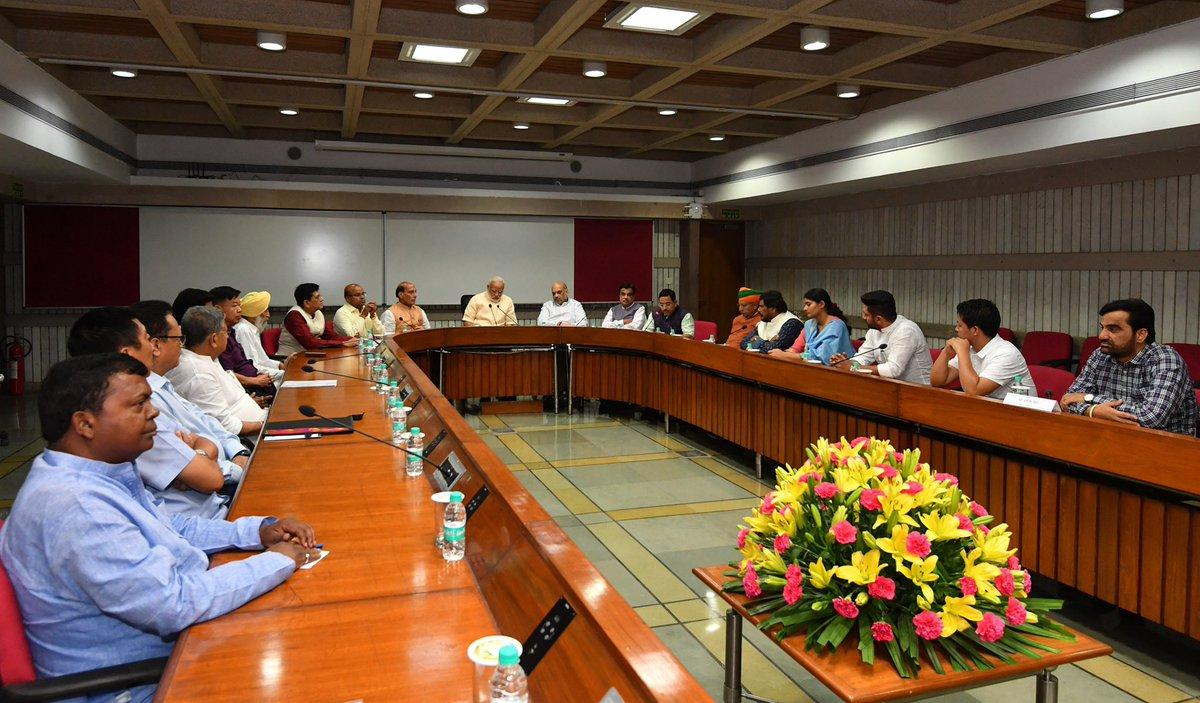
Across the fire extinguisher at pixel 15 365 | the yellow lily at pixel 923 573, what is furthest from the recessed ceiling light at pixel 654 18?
the fire extinguisher at pixel 15 365

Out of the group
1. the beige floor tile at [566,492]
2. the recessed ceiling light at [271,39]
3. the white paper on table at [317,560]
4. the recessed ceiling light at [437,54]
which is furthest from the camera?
the recessed ceiling light at [437,54]

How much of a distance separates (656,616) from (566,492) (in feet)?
6.54

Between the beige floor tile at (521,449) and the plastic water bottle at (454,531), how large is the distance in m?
4.19

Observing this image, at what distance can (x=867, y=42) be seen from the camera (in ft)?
20.2

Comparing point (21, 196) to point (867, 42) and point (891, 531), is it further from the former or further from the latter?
point (891, 531)

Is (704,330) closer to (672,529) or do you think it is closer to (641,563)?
(672,529)

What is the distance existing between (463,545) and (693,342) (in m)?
4.98

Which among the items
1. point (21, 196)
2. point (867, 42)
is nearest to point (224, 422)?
point (867, 42)

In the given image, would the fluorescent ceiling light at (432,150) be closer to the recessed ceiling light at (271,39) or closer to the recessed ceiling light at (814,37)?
the recessed ceiling light at (271,39)

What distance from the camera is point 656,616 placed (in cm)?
351

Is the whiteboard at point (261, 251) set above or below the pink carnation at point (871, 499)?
above

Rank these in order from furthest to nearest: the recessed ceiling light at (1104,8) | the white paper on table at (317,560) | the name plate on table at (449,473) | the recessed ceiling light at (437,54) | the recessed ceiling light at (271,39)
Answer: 1. the recessed ceiling light at (437,54)
2. the recessed ceiling light at (271,39)
3. the recessed ceiling light at (1104,8)
4. the name plate on table at (449,473)
5. the white paper on table at (317,560)

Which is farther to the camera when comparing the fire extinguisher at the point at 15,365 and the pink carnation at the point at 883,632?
the fire extinguisher at the point at 15,365

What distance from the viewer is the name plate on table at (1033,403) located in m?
3.52
